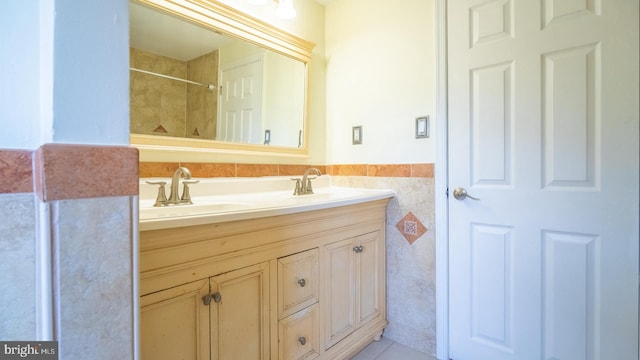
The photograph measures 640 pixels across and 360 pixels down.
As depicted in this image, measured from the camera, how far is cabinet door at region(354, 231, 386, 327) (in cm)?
160

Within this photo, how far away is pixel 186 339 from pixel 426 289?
4.24 ft

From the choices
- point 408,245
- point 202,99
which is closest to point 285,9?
point 202,99

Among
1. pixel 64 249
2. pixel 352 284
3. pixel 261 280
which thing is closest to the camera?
pixel 64 249

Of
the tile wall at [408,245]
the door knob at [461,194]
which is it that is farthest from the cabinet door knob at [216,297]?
the door knob at [461,194]

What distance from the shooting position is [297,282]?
1.25 m

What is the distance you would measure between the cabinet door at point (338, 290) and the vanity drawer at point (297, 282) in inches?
3.0

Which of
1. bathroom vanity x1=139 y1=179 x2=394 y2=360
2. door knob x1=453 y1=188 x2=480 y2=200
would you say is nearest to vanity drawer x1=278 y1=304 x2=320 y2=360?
bathroom vanity x1=139 y1=179 x2=394 y2=360

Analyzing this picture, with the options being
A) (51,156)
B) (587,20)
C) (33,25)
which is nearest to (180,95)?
(33,25)

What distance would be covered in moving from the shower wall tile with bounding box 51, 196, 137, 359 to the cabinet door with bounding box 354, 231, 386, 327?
1.21m

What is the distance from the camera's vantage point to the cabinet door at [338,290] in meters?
1.40

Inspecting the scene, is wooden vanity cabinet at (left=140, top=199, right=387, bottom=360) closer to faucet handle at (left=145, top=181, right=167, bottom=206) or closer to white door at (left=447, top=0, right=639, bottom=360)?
faucet handle at (left=145, top=181, right=167, bottom=206)

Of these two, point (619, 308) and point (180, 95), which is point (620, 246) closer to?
point (619, 308)

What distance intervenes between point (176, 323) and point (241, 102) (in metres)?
1.16

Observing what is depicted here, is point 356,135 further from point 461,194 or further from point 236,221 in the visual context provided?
point 236,221
